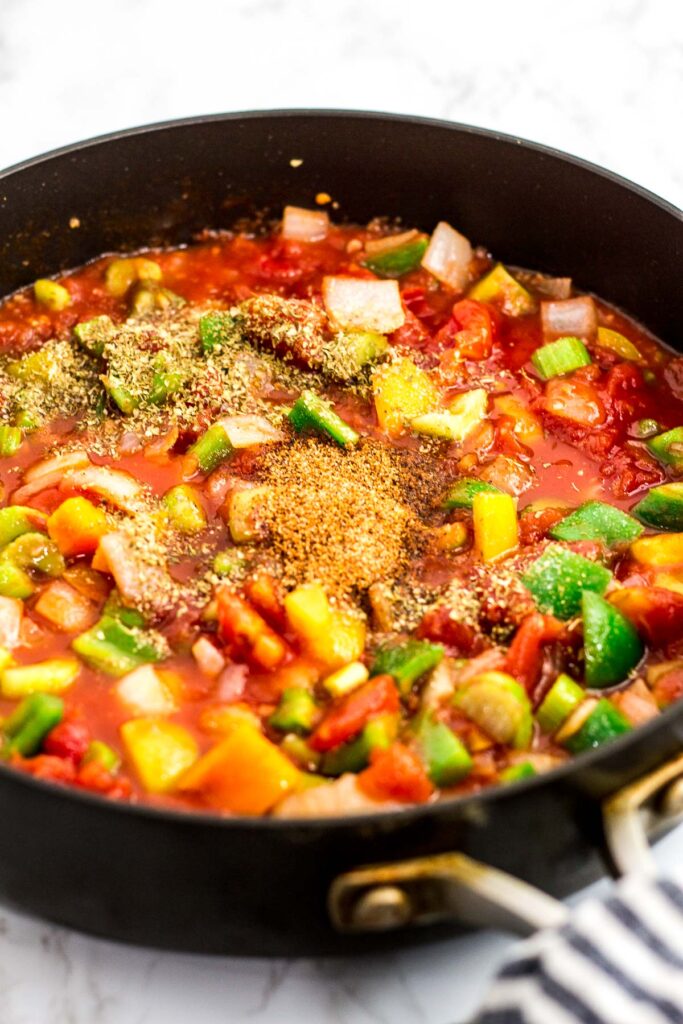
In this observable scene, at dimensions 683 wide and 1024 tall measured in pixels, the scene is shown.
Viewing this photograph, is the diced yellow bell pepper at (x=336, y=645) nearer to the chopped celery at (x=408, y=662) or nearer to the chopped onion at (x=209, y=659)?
the chopped celery at (x=408, y=662)

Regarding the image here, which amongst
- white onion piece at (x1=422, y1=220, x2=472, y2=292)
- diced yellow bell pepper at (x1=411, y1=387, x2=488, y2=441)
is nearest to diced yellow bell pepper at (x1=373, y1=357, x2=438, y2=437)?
diced yellow bell pepper at (x1=411, y1=387, x2=488, y2=441)

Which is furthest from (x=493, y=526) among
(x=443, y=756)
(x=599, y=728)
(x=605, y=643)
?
(x=443, y=756)

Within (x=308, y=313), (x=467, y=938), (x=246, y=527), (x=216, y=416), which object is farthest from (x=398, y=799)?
(x=308, y=313)

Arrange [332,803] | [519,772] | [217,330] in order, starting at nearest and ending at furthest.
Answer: [332,803], [519,772], [217,330]

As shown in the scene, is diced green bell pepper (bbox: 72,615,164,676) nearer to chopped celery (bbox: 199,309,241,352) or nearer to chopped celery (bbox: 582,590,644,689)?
chopped celery (bbox: 582,590,644,689)

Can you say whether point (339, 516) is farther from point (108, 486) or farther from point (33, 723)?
point (33, 723)

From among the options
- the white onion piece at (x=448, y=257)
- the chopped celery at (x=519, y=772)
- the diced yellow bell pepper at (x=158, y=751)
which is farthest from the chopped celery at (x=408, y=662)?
the white onion piece at (x=448, y=257)
